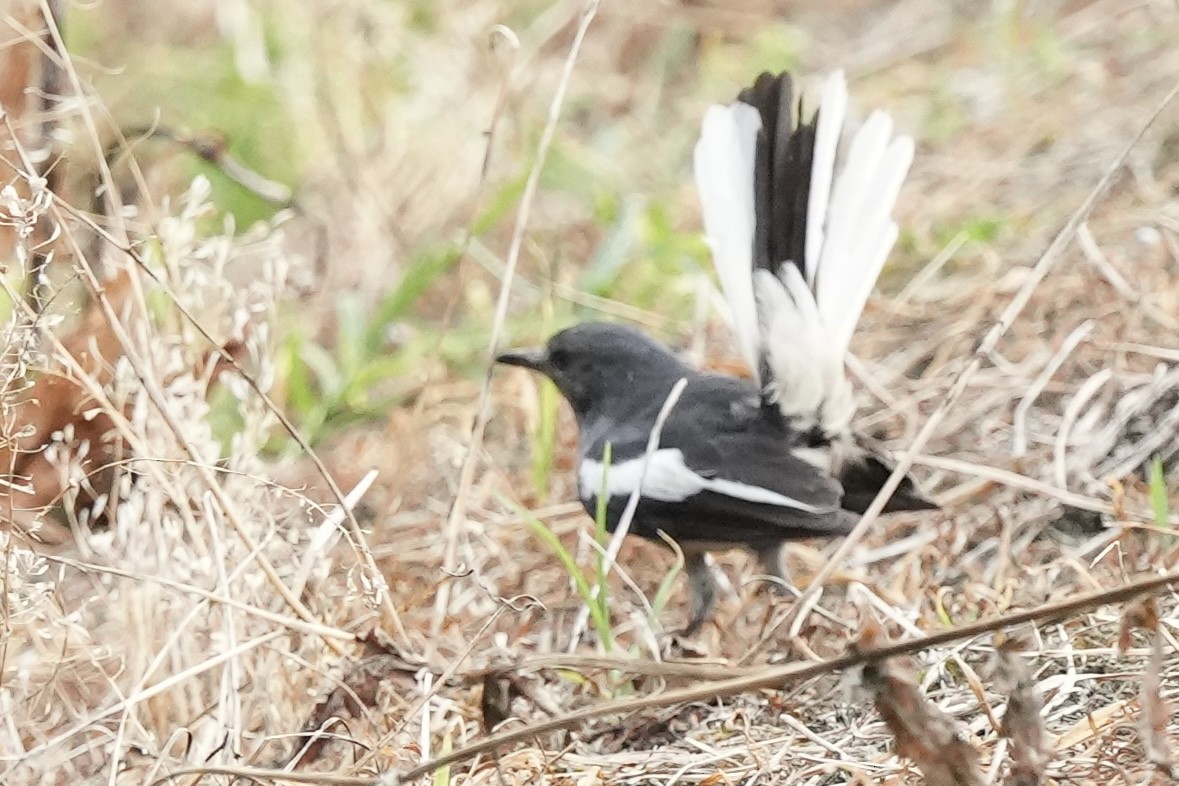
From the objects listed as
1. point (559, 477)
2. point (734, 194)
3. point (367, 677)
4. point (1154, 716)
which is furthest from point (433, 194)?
point (1154, 716)

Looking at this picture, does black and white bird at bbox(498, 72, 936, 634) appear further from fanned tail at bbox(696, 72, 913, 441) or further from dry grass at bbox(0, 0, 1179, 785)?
dry grass at bbox(0, 0, 1179, 785)

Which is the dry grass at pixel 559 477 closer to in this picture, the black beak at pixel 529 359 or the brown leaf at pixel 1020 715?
the brown leaf at pixel 1020 715

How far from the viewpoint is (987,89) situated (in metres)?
6.27

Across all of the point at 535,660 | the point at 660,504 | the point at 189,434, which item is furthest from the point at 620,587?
the point at 535,660

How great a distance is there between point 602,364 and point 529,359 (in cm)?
Result: 19

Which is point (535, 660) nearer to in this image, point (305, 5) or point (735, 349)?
point (735, 349)

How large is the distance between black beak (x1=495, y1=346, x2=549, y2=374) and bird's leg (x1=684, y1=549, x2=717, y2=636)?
70 centimetres

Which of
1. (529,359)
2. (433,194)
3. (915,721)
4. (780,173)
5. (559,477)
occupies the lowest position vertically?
(559,477)

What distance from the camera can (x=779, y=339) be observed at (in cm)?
320

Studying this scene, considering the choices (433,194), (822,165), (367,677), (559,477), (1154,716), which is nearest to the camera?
(1154,716)

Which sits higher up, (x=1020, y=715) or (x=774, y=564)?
(x=1020, y=715)

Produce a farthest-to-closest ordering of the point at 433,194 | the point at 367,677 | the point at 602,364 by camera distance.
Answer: the point at 433,194 < the point at 602,364 < the point at 367,677

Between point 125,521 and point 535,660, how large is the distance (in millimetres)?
1124

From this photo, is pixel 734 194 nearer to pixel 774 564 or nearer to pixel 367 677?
pixel 774 564
